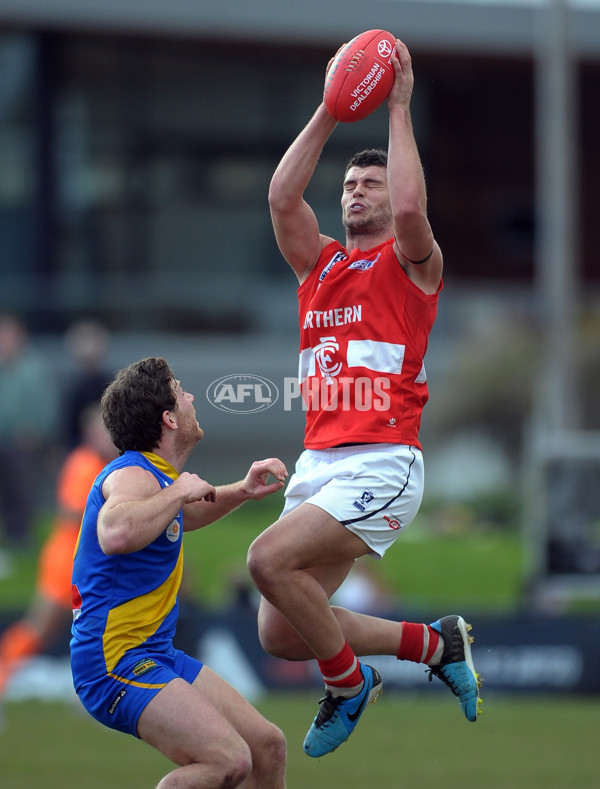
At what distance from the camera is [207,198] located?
2205 cm

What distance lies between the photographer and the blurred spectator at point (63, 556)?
9.58 m

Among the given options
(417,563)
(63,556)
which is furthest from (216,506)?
(417,563)

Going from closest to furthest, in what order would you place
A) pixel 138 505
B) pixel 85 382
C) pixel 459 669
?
pixel 138 505
pixel 459 669
pixel 85 382

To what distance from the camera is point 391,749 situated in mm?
10375

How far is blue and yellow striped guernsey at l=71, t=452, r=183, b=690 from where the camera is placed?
4.80 m

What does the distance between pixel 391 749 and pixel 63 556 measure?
3.17 metres

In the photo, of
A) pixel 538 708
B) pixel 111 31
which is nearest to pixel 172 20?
pixel 111 31

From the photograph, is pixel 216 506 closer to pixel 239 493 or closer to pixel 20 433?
pixel 239 493

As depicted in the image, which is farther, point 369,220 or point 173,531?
point 369,220

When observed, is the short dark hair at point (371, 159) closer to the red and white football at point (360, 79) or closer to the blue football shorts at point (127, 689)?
the red and white football at point (360, 79)

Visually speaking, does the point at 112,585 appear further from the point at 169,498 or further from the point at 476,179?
the point at 476,179

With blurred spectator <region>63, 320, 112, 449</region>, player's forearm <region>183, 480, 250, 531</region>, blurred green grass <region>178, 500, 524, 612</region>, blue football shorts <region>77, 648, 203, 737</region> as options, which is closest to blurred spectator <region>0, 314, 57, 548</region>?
blurred spectator <region>63, 320, 112, 449</region>

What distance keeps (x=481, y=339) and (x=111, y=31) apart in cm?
803

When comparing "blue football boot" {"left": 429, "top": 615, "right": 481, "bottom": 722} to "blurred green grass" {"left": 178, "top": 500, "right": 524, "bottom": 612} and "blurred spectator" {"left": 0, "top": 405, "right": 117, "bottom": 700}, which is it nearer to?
→ "blurred spectator" {"left": 0, "top": 405, "right": 117, "bottom": 700}
